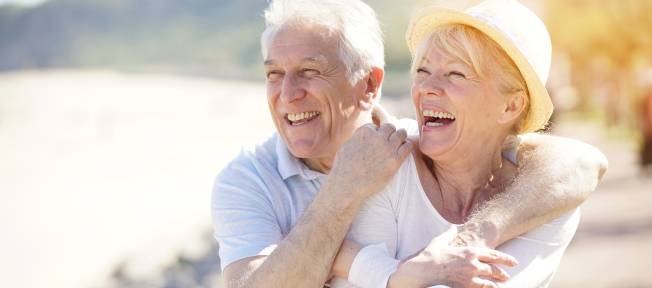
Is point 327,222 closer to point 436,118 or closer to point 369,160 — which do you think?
point 369,160

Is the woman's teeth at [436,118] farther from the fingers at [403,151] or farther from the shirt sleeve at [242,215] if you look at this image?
the shirt sleeve at [242,215]

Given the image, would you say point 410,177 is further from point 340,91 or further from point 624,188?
point 624,188

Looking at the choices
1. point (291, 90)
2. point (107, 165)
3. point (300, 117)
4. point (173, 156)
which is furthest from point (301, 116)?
point (173, 156)

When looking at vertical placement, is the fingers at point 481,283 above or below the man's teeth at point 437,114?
below

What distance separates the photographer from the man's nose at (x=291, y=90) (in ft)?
10.2

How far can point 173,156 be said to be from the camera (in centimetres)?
1850

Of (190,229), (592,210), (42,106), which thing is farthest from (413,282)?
(42,106)

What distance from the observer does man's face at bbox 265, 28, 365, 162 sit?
310 centimetres

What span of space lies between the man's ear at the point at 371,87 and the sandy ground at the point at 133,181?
20.0 feet

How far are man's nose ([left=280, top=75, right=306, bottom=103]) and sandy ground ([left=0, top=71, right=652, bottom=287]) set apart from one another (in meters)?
6.40

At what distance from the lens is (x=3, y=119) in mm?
23750

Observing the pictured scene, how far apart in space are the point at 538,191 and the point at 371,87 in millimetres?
800

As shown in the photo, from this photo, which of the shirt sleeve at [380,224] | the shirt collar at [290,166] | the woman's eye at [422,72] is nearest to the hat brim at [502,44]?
the woman's eye at [422,72]

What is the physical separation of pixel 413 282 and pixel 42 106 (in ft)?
74.7
